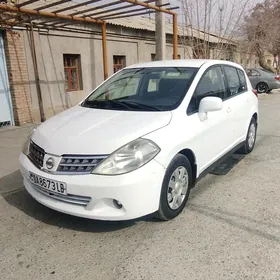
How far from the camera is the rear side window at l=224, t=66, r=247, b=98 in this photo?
4277 millimetres

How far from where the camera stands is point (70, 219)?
2996 millimetres

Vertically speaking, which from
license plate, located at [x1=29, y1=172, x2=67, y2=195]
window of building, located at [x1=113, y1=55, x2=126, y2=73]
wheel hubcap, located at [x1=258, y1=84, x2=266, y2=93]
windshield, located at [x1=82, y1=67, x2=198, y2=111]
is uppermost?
window of building, located at [x1=113, y1=55, x2=126, y2=73]

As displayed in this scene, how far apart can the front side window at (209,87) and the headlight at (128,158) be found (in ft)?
2.72

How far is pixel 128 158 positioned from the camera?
249 centimetres

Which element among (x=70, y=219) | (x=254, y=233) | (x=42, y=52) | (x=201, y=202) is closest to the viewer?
(x=254, y=233)

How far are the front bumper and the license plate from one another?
37 millimetres

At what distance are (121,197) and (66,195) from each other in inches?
20.0

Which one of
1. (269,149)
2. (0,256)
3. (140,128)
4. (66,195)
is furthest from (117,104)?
(269,149)

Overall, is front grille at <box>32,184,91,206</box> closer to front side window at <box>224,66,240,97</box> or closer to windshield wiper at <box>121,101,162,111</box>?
windshield wiper at <box>121,101,162,111</box>

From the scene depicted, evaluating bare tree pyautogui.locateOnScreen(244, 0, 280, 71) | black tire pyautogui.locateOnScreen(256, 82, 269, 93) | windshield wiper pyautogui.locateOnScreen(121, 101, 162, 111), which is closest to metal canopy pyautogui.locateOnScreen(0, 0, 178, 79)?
windshield wiper pyautogui.locateOnScreen(121, 101, 162, 111)

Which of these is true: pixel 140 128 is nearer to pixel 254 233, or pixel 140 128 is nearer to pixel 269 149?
pixel 254 233

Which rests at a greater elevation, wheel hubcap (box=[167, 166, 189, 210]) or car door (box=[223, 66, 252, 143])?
car door (box=[223, 66, 252, 143])

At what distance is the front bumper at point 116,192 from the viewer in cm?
242

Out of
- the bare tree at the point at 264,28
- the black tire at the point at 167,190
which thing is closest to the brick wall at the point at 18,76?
the black tire at the point at 167,190
